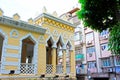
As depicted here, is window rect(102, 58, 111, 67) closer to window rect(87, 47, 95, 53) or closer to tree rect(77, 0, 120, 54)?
window rect(87, 47, 95, 53)

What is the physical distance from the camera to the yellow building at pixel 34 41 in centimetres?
780

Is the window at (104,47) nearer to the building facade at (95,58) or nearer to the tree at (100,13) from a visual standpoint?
the building facade at (95,58)

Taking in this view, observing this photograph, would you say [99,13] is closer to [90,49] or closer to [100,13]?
[100,13]

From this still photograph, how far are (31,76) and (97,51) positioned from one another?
12.0 m

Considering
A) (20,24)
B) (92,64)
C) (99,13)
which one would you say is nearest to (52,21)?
(20,24)

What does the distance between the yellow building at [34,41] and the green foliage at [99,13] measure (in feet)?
9.21

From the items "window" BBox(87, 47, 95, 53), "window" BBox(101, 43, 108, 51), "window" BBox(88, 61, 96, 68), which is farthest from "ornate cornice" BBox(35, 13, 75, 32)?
"window" BBox(88, 61, 96, 68)

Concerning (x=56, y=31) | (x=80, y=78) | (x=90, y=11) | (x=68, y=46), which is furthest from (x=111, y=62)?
(x=90, y=11)

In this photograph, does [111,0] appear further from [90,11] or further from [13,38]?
[13,38]

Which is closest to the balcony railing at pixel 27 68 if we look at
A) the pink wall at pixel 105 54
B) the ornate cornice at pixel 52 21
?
the ornate cornice at pixel 52 21

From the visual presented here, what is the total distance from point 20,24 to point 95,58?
12.6m

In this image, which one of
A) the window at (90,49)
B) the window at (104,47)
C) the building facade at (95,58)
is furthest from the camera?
the window at (90,49)

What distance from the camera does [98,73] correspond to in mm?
18000

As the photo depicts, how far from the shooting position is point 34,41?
9.05 metres
